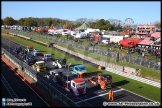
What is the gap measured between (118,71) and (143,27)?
178 ft

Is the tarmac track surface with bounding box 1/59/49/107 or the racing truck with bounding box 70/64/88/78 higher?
the racing truck with bounding box 70/64/88/78

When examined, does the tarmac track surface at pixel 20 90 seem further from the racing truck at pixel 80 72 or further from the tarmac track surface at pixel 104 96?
the racing truck at pixel 80 72

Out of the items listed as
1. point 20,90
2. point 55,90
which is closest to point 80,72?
point 20,90

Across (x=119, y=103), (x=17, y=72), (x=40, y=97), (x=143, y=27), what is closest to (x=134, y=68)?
(x=119, y=103)

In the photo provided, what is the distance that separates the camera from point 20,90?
28391 millimetres

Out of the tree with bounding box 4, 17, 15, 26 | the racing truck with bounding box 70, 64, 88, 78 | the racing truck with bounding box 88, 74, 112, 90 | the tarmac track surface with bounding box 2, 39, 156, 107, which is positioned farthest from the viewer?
the tree with bounding box 4, 17, 15, 26

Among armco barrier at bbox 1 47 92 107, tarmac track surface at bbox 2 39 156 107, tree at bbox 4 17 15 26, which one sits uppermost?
tree at bbox 4 17 15 26

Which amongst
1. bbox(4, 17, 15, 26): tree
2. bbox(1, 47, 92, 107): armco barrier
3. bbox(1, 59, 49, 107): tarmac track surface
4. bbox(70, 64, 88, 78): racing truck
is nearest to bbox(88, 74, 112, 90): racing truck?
bbox(70, 64, 88, 78): racing truck

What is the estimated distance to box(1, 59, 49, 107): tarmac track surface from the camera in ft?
80.9

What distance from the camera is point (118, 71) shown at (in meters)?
36.9

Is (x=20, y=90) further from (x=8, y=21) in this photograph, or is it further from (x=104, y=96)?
(x=8, y=21)

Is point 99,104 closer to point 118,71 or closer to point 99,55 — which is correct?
point 118,71

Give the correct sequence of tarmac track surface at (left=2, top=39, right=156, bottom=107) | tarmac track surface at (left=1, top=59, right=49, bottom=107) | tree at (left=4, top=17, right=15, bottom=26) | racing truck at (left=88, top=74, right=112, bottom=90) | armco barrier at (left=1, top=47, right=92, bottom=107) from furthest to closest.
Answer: tree at (left=4, top=17, right=15, bottom=26) < racing truck at (left=88, top=74, right=112, bottom=90) < tarmac track surface at (left=1, top=59, right=49, bottom=107) < tarmac track surface at (left=2, top=39, right=156, bottom=107) < armco barrier at (left=1, top=47, right=92, bottom=107)

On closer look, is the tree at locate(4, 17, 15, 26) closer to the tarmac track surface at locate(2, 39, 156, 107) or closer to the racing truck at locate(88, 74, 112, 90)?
the racing truck at locate(88, 74, 112, 90)
